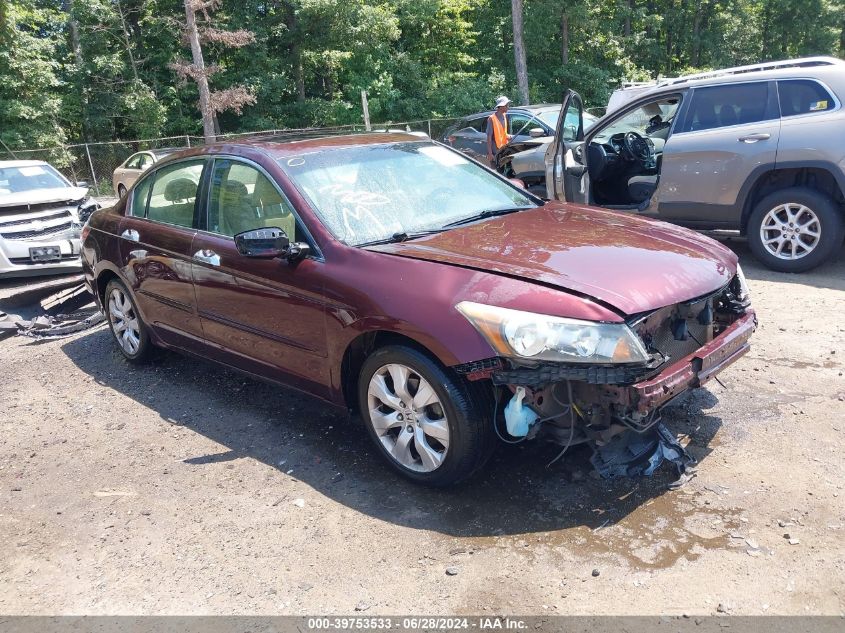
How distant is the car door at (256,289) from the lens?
375 centimetres

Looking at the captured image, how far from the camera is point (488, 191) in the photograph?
4496 millimetres

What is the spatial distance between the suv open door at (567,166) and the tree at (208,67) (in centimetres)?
1788

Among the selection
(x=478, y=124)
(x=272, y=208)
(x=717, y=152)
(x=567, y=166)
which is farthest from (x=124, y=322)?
(x=478, y=124)

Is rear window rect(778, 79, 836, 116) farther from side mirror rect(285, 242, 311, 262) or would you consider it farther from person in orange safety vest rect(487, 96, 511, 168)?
side mirror rect(285, 242, 311, 262)

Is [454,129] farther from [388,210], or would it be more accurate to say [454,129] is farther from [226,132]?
[226,132]

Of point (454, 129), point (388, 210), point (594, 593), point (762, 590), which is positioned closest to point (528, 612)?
point (594, 593)

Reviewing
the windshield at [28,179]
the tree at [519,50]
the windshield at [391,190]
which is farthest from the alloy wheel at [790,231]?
the tree at [519,50]

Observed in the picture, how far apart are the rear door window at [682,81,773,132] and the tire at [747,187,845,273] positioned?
2.69 ft

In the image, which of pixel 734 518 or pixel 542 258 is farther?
pixel 542 258

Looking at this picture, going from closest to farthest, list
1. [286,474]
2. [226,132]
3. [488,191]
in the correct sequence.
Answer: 1. [286,474]
2. [488,191]
3. [226,132]

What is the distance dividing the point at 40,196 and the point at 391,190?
22.4 ft

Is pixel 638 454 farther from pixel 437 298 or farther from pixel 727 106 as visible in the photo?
pixel 727 106

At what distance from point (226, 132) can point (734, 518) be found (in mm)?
26896

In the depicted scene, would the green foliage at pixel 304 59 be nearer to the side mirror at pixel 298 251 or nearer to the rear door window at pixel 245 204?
the rear door window at pixel 245 204
